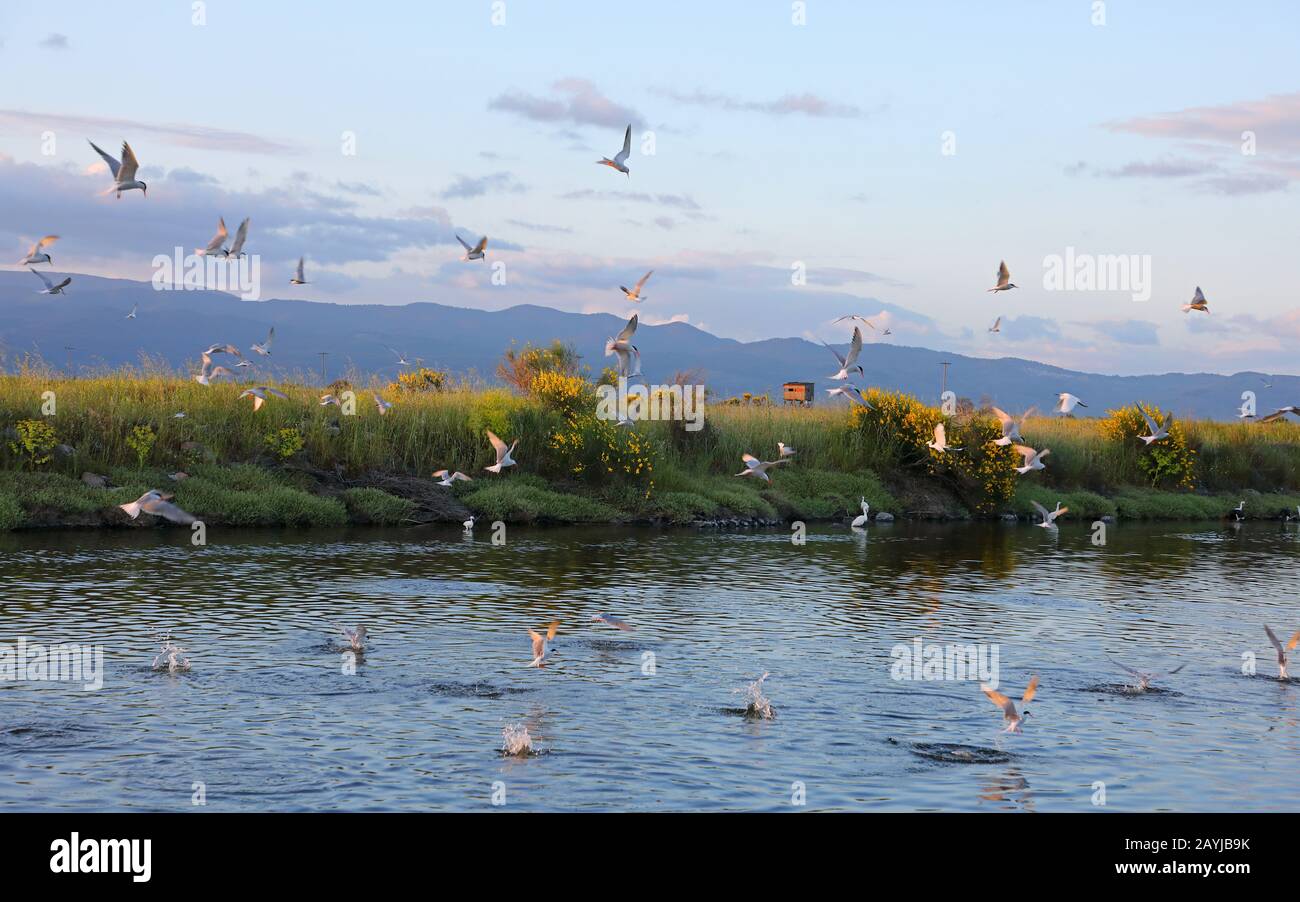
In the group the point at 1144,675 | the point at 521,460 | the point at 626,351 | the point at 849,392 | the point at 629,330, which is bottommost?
the point at 1144,675

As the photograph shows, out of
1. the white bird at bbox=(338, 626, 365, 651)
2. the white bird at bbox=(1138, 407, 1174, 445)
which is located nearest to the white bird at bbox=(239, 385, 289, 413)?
the white bird at bbox=(338, 626, 365, 651)

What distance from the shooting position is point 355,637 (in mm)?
17625

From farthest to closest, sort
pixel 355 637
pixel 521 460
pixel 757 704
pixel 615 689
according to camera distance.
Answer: pixel 521 460, pixel 355 637, pixel 615 689, pixel 757 704

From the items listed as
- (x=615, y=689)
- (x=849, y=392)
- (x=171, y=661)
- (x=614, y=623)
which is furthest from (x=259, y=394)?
(x=615, y=689)

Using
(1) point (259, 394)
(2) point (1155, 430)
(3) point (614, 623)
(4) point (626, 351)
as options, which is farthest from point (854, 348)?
(1) point (259, 394)

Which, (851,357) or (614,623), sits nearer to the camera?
(614,623)

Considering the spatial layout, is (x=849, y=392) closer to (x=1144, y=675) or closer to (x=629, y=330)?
(x=629, y=330)

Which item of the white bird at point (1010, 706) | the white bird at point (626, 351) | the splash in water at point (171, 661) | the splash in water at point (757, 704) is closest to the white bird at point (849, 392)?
the white bird at point (626, 351)

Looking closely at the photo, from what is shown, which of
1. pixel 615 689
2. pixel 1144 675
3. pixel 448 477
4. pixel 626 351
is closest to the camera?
pixel 615 689

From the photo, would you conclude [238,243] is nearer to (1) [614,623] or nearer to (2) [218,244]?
(2) [218,244]

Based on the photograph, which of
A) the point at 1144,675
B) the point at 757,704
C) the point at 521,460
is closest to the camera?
the point at 757,704

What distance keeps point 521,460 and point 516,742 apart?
92.3ft

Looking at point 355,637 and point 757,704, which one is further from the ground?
point 355,637

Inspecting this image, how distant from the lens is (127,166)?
2466 cm
